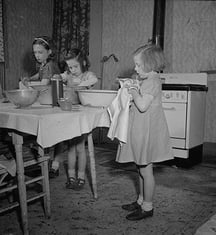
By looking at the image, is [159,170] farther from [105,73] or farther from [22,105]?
[105,73]

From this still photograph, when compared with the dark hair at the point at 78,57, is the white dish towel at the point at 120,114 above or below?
below

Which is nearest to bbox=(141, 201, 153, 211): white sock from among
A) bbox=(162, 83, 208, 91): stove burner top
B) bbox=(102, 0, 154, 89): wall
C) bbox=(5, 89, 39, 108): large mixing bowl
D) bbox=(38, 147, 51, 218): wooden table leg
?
bbox=(38, 147, 51, 218): wooden table leg

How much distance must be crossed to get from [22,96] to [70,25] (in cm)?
282

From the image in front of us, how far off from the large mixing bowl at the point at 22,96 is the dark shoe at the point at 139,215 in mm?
893

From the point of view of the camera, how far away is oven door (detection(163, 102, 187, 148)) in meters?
3.07

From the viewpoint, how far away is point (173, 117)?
10.2 ft

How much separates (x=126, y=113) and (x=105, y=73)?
282cm

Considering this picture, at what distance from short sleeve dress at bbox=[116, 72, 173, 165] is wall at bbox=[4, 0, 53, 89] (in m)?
2.62

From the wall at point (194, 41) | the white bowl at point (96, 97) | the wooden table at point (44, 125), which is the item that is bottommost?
the wooden table at point (44, 125)

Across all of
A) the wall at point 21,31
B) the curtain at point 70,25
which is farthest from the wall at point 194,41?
the wall at point 21,31

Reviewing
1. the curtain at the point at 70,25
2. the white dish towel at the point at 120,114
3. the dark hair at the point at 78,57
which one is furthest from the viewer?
the curtain at the point at 70,25

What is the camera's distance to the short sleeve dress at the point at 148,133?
1773mm

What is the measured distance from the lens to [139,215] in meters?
1.85

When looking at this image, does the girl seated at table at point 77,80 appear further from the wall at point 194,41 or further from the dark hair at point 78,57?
the wall at point 194,41
